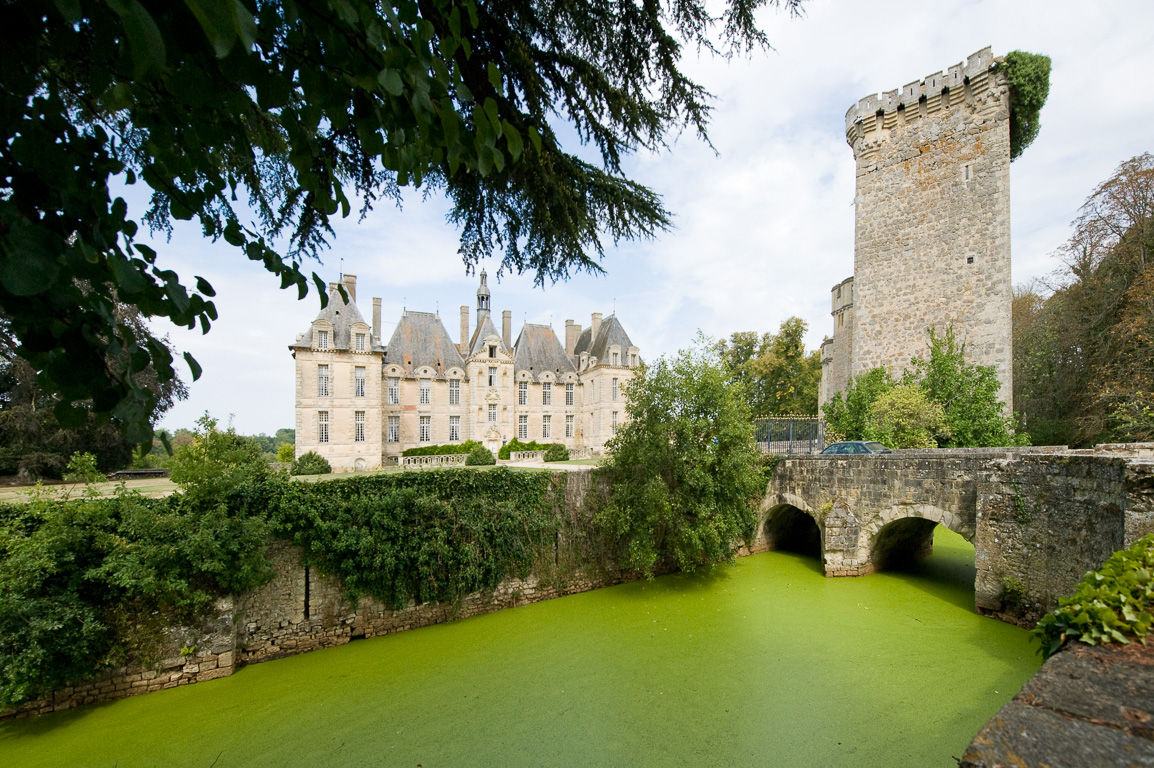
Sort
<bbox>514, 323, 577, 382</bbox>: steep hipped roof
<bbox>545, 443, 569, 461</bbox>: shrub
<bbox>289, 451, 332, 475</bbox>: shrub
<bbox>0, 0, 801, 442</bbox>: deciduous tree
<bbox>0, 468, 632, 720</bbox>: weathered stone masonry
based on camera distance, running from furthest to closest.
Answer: <bbox>514, 323, 577, 382</bbox>: steep hipped roof → <bbox>545, 443, 569, 461</bbox>: shrub → <bbox>289, 451, 332, 475</bbox>: shrub → <bbox>0, 468, 632, 720</bbox>: weathered stone masonry → <bbox>0, 0, 801, 442</bbox>: deciduous tree

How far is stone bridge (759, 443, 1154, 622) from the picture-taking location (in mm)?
6579

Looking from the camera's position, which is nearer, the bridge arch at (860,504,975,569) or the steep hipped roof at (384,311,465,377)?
the bridge arch at (860,504,975,569)

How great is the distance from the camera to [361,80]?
4.25ft

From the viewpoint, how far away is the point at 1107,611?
6.79 feet

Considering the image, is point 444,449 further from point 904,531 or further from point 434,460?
point 904,531

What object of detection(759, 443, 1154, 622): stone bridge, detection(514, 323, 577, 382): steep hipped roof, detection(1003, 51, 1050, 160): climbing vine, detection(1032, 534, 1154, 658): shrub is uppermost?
detection(1003, 51, 1050, 160): climbing vine

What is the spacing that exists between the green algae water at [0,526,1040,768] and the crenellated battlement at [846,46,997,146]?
48.5 feet

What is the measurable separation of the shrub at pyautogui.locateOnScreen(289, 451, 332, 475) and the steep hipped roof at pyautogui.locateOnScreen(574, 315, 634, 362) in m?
16.0

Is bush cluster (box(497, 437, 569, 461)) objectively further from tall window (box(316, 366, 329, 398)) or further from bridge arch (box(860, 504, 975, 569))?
bridge arch (box(860, 504, 975, 569))

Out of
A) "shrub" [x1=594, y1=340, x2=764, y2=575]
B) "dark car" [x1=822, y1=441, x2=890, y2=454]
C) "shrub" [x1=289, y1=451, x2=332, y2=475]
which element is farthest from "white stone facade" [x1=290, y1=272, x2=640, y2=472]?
"shrub" [x1=594, y1=340, x2=764, y2=575]

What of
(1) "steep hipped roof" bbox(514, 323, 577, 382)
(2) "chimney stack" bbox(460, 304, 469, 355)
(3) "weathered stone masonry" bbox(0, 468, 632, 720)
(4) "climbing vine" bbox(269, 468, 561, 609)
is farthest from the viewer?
(1) "steep hipped roof" bbox(514, 323, 577, 382)

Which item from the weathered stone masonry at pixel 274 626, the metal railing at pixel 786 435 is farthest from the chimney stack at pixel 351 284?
the metal railing at pixel 786 435

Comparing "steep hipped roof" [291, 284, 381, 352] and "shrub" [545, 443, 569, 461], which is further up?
"steep hipped roof" [291, 284, 381, 352]

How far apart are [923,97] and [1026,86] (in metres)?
2.50
